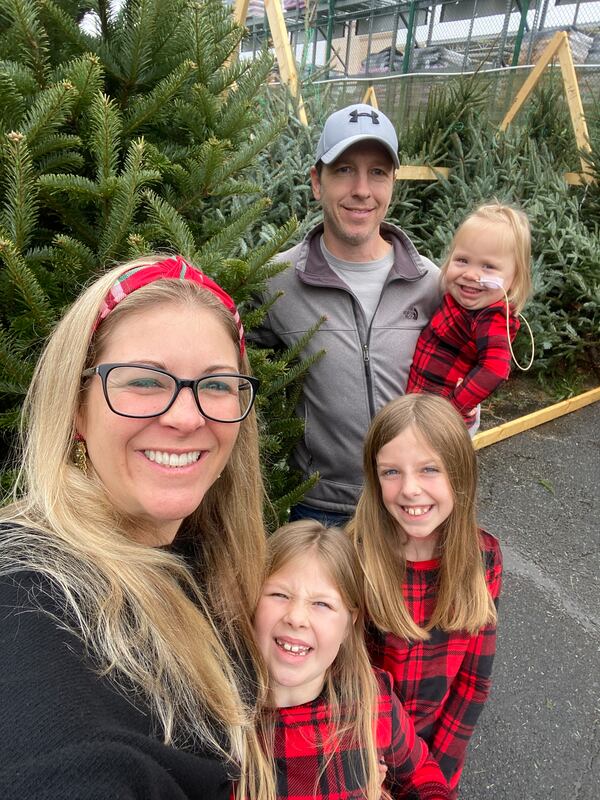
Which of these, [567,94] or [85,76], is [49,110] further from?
[567,94]

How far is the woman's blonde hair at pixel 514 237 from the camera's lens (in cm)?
240

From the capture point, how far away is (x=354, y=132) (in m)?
2.26

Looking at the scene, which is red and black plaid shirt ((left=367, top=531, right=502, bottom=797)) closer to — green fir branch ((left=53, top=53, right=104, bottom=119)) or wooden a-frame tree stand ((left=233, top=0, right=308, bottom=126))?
green fir branch ((left=53, top=53, right=104, bottom=119))

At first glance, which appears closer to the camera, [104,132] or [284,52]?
[104,132]

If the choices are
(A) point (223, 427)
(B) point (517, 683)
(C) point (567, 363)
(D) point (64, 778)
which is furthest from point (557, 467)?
(D) point (64, 778)

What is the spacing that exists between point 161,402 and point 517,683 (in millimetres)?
2799

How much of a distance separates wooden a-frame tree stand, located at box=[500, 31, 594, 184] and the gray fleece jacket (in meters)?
4.91

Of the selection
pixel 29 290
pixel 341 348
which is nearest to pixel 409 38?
pixel 341 348

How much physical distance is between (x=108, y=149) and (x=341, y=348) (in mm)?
1215

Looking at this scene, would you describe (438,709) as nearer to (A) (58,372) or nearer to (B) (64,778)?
(B) (64,778)

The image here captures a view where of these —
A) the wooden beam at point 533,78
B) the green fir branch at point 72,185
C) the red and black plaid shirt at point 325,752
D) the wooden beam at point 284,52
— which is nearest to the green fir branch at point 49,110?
the green fir branch at point 72,185

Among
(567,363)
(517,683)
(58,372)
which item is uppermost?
(58,372)

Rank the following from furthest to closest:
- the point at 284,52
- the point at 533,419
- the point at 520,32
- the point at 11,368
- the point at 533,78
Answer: the point at 520,32 < the point at 533,78 < the point at 533,419 < the point at 284,52 < the point at 11,368

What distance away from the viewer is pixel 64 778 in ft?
2.24
